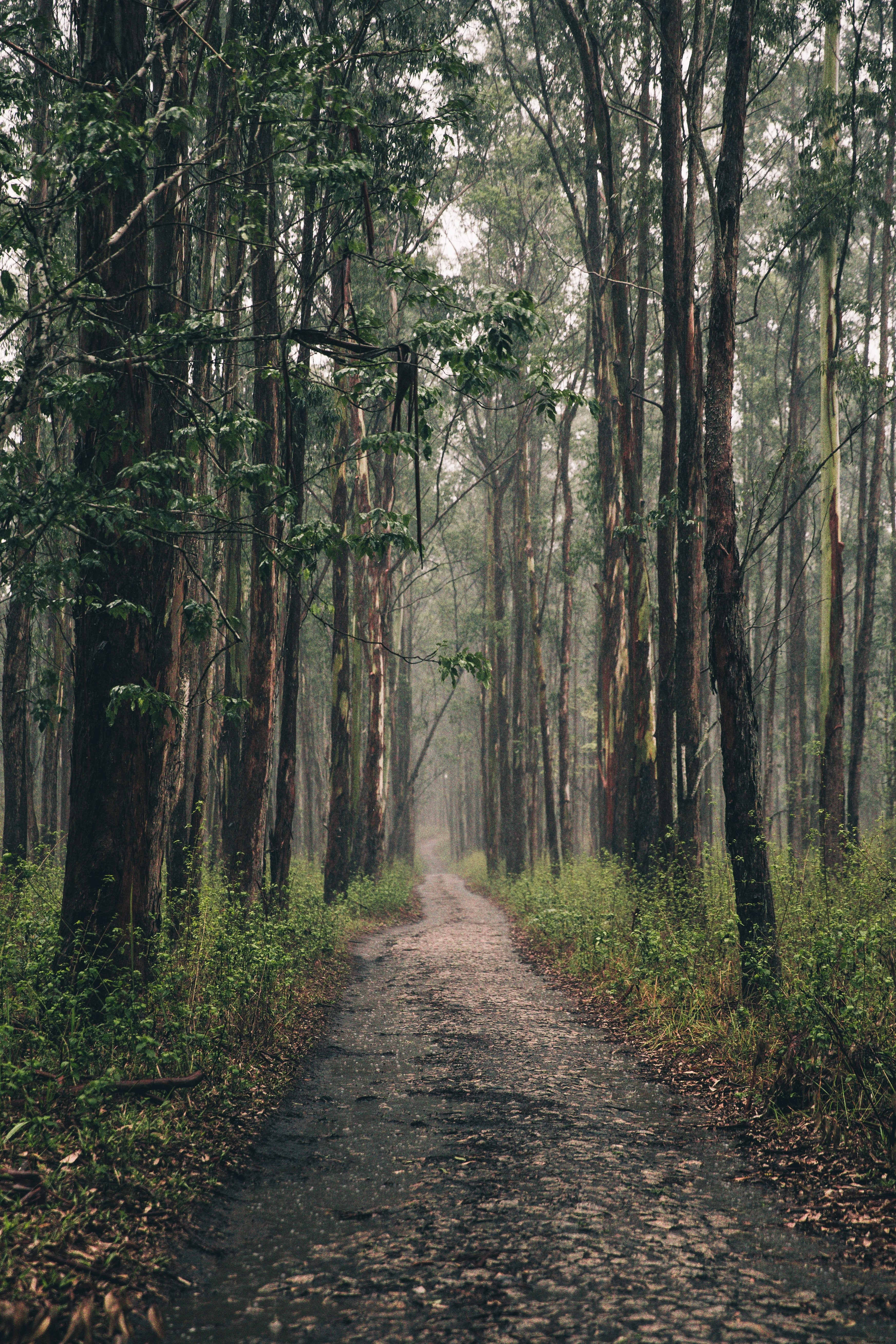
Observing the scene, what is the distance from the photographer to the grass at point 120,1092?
315cm

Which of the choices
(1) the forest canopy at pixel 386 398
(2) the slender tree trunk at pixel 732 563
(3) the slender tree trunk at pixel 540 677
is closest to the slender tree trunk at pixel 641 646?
(1) the forest canopy at pixel 386 398

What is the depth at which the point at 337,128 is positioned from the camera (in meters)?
7.87

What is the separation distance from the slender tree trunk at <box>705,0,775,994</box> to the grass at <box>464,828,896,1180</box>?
0.56 metres

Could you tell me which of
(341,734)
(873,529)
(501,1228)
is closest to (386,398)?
(501,1228)

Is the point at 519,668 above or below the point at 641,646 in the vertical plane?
above

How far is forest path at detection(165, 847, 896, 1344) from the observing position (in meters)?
2.93

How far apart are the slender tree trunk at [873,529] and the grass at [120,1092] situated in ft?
36.5

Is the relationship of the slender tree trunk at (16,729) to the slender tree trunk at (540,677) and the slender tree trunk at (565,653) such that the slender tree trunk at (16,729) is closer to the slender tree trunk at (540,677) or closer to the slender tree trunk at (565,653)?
the slender tree trunk at (540,677)

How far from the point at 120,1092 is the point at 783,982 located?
4527 mm

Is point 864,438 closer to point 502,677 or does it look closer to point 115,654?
point 502,677

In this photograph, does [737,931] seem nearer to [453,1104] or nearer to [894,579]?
[453,1104]

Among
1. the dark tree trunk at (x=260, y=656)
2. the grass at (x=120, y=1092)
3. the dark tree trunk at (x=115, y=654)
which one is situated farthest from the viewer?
the dark tree trunk at (x=260, y=656)

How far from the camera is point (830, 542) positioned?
1263 centimetres

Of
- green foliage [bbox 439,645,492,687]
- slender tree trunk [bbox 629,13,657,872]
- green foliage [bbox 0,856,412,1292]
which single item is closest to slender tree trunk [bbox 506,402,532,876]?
slender tree trunk [bbox 629,13,657,872]
